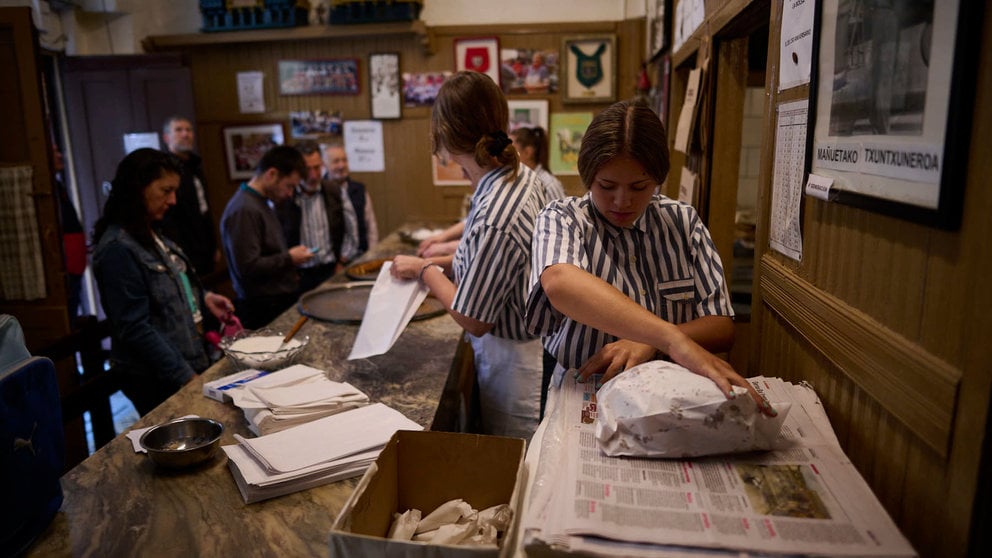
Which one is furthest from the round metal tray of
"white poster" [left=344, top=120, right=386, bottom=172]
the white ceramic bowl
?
"white poster" [left=344, top=120, right=386, bottom=172]

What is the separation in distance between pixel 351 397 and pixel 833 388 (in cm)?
105

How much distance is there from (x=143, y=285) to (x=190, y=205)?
106 inches

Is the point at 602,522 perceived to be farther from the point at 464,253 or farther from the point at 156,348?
the point at 156,348

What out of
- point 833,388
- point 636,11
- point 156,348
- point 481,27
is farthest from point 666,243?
point 481,27

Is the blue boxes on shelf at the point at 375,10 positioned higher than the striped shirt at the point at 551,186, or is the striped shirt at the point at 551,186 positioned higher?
the blue boxes on shelf at the point at 375,10

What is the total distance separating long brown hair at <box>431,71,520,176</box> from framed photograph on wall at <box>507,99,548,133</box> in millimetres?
3849

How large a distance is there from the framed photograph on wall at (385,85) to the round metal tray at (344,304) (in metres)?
3.29

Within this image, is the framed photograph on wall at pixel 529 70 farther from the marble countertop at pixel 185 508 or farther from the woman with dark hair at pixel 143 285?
the marble countertop at pixel 185 508

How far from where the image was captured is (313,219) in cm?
462

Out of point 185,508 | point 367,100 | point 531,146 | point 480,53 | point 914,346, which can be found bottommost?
point 185,508

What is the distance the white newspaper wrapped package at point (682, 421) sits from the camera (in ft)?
3.19

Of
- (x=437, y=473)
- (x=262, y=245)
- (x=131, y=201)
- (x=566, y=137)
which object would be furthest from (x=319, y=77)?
(x=437, y=473)

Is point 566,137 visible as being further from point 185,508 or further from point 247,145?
point 185,508

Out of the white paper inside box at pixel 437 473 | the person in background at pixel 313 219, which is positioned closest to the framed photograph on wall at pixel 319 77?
the person in background at pixel 313 219
